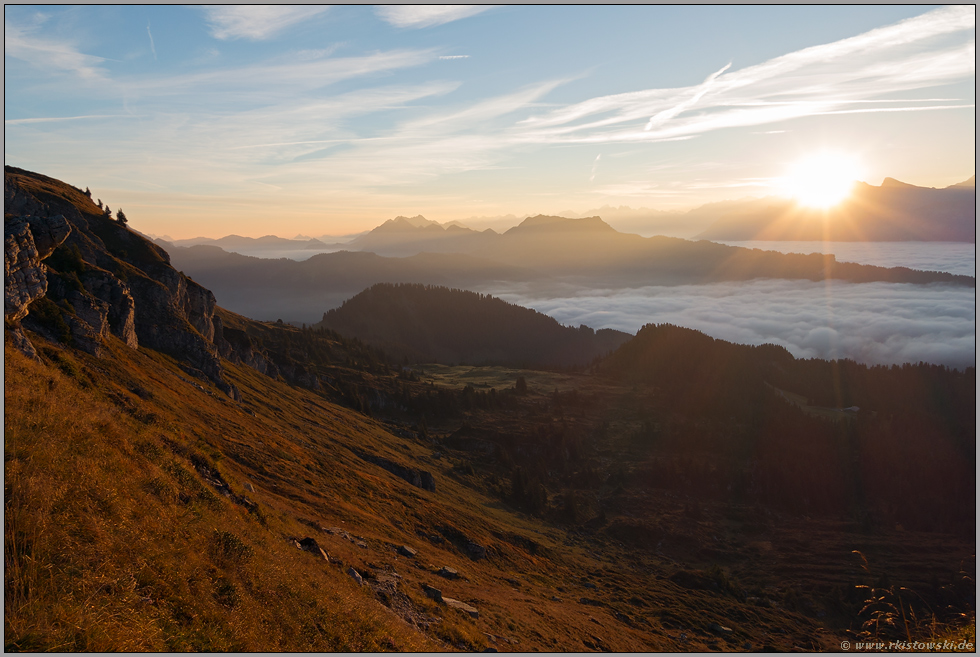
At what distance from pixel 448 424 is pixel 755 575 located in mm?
111189

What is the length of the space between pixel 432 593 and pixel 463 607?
230cm

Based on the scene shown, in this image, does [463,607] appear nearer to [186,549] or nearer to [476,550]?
[186,549]

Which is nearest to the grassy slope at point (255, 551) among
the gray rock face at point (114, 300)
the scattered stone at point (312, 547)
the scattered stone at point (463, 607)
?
the scattered stone at point (312, 547)

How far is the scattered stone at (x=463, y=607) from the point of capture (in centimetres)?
2949

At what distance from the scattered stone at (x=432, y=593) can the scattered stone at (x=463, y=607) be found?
1.72 ft

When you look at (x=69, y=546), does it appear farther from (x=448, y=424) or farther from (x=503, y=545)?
(x=448, y=424)

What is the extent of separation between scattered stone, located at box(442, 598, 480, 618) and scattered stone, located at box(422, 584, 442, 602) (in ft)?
1.72

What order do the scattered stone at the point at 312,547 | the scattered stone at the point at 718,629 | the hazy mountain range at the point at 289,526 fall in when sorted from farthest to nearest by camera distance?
the scattered stone at the point at 718,629
the scattered stone at the point at 312,547
the hazy mountain range at the point at 289,526

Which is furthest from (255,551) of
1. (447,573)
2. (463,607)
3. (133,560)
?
(447,573)

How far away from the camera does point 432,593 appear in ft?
97.3

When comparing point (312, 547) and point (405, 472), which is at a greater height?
point (312, 547)

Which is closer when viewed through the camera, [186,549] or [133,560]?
[133,560]

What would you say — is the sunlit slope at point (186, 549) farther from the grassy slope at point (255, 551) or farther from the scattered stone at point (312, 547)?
the scattered stone at point (312, 547)

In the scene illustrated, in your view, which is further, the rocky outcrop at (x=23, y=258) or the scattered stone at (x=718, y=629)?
the scattered stone at (x=718, y=629)
